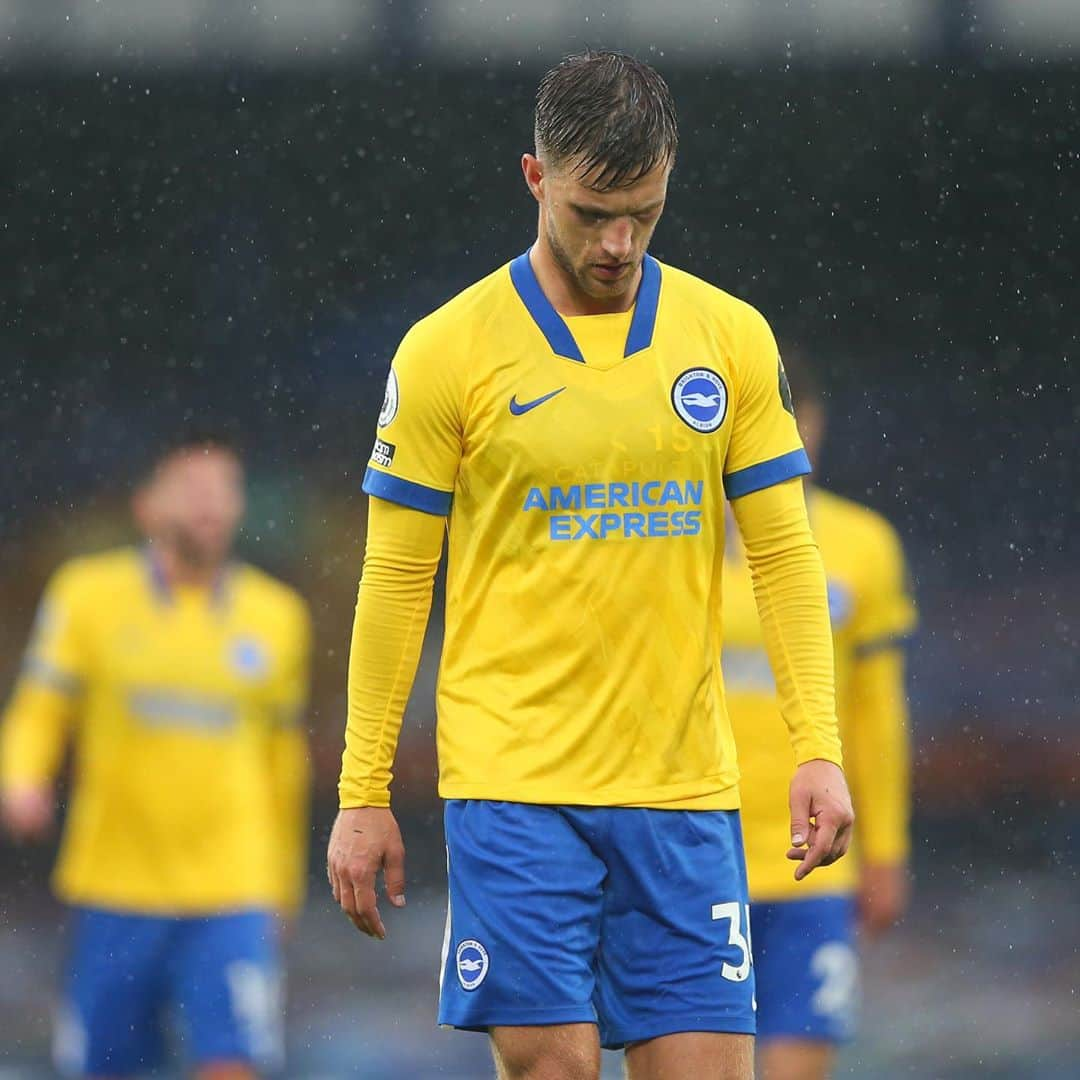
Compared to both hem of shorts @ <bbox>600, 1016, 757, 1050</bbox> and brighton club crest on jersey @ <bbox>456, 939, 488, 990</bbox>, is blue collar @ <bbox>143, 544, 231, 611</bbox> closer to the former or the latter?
brighton club crest on jersey @ <bbox>456, 939, 488, 990</bbox>

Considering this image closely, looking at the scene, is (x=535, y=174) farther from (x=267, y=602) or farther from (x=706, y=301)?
(x=267, y=602)

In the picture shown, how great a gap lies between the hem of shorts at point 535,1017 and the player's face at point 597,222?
1.02 meters

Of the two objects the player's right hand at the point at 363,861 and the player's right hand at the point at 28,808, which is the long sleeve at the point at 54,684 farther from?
the player's right hand at the point at 363,861

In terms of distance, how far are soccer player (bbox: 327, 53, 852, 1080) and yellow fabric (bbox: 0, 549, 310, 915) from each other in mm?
2941

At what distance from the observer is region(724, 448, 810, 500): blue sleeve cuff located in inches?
138

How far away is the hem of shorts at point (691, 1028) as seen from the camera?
3373mm

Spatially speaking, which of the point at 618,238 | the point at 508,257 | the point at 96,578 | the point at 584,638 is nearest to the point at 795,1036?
the point at 584,638

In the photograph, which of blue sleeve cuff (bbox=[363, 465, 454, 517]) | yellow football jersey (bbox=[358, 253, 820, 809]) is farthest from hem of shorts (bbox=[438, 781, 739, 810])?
blue sleeve cuff (bbox=[363, 465, 454, 517])

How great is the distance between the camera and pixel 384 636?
3.50 metres

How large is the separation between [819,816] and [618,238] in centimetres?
86

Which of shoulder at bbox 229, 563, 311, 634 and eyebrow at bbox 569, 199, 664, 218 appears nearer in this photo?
eyebrow at bbox 569, 199, 664, 218

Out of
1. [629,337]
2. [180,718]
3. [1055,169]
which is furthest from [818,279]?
[629,337]

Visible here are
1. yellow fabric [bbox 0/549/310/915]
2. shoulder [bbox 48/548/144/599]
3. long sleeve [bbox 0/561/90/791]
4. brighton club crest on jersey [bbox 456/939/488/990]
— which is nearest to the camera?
brighton club crest on jersey [bbox 456/939/488/990]

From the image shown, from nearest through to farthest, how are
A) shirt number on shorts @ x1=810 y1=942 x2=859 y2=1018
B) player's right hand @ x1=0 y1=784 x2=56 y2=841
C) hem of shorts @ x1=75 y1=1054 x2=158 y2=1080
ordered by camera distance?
1. shirt number on shorts @ x1=810 y1=942 x2=859 y2=1018
2. player's right hand @ x1=0 y1=784 x2=56 y2=841
3. hem of shorts @ x1=75 y1=1054 x2=158 y2=1080
